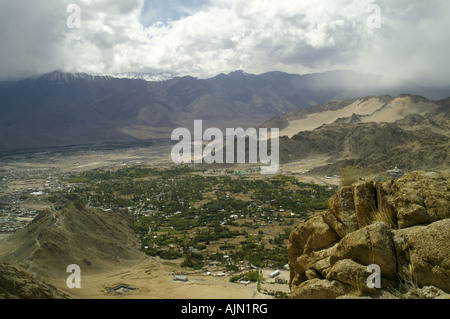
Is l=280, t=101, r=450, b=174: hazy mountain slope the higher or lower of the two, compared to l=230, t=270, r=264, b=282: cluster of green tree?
higher

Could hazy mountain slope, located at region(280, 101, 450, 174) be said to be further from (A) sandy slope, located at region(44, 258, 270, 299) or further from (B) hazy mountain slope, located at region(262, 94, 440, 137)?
(A) sandy slope, located at region(44, 258, 270, 299)

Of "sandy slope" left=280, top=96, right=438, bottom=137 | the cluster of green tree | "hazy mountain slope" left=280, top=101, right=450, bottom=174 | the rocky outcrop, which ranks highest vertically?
"sandy slope" left=280, top=96, right=438, bottom=137

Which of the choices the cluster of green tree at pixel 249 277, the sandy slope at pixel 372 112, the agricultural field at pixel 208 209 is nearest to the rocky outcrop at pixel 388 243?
the cluster of green tree at pixel 249 277

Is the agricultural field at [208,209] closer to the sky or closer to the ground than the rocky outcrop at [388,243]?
closer to the ground

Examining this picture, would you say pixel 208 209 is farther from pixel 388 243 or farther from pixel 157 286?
pixel 388 243

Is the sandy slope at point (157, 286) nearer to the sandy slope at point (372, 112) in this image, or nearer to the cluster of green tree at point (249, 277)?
the cluster of green tree at point (249, 277)

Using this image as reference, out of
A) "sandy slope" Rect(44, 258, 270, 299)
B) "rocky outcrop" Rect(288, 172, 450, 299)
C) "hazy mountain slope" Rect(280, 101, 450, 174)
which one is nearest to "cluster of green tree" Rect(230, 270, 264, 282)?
"sandy slope" Rect(44, 258, 270, 299)

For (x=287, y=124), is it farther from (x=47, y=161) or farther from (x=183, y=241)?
(x=183, y=241)

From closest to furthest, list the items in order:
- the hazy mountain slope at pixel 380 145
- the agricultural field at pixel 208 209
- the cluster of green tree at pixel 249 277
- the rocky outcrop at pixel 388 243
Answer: the rocky outcrop at pixel 388 243
the cluster of green tree at pixel 249 277
the agricultural field at pixel 208 209
the hazy mountain slope at pixel 380 145
